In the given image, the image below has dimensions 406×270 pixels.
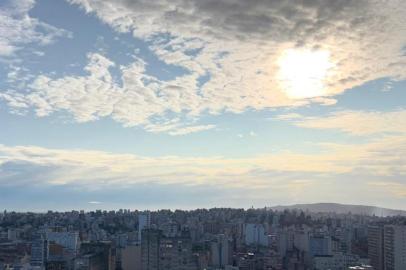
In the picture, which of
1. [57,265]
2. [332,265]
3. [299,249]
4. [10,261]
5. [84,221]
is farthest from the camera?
[84,221]

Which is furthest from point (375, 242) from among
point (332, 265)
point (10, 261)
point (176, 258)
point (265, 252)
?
point (10, 261)

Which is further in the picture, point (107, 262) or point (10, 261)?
point (10, 261)

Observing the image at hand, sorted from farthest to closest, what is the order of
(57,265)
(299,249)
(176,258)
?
(299,249) → (57,265) → (176,258)

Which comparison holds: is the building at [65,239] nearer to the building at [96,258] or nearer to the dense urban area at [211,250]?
the dense urban area at [211,250]

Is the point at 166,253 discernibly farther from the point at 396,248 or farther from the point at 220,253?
the point at 396,248

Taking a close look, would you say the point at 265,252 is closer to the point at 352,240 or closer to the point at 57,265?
the point at 352,240

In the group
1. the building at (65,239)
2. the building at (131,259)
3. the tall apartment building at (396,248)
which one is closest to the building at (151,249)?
the building at (131,259)
